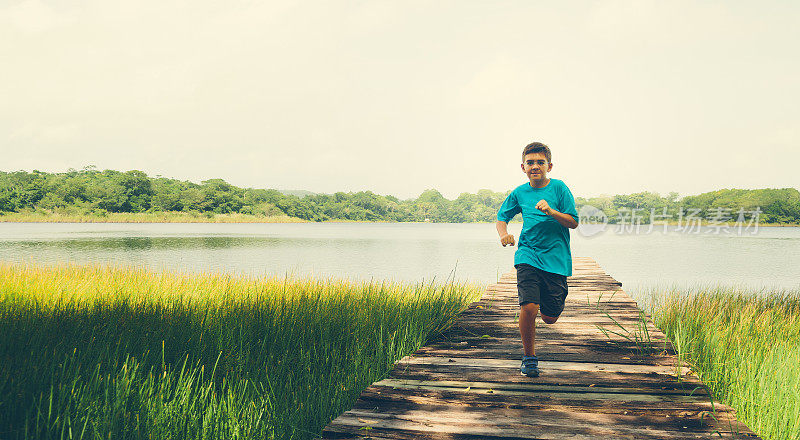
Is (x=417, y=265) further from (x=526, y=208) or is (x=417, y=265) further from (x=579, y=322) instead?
(x=526, y=208)

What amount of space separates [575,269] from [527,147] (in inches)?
315

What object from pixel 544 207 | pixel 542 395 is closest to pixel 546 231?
pixel 544 207

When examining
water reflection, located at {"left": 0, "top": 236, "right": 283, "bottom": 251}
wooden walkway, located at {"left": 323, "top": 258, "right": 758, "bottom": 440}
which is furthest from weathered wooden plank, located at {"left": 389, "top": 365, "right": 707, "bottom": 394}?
water reflection, located at {"left": 0, "top": 236, "right": 283, "bottom": 251}

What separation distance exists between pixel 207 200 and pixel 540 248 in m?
101

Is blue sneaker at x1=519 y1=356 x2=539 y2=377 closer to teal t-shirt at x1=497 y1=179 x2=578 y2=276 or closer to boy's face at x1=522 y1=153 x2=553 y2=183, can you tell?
teal t-shirt at x1=497 y1=179 x2=578 y2=276

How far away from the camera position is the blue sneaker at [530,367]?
319 cm

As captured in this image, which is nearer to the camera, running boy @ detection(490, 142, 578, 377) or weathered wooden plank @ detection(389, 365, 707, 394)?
weathered wooden plank @ detection(389, 365, 707, 394)

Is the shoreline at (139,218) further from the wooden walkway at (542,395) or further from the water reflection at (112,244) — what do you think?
the wooden walkway at (542,395)

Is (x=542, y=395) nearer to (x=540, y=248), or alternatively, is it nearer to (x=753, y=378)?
(x=540, y=248)

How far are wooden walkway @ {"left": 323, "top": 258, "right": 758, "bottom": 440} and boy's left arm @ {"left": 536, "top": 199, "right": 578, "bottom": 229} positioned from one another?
107 centimetres

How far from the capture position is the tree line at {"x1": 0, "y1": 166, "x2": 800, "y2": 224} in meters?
83.0

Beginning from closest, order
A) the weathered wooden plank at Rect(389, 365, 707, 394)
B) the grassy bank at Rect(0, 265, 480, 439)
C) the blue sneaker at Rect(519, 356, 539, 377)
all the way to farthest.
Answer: the grassy bank at Rect(0, 265, 480, 439), the weathered wooden plank at Rect(389, 365, 707, 394), the blue sneaker at Rect(519, 356, 539, 377)

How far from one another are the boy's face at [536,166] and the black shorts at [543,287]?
64 centimetres

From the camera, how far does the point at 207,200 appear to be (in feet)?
313
